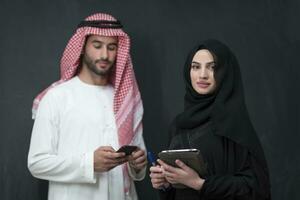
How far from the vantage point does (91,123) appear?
2.96 metres

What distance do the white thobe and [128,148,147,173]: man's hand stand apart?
0.22 feet

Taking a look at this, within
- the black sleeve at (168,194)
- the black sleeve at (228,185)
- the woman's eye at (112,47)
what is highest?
the woman's eye at (112,47)

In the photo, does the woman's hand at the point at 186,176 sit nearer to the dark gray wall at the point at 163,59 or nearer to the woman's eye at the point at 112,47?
the woman's eye at the point at 112,47

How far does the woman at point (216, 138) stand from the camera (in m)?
2.35

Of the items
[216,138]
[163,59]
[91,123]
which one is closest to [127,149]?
[91,123]

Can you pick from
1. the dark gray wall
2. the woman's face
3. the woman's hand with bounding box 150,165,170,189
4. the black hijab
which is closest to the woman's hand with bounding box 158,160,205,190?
the woman's hand with bounding box 150,165,170,189

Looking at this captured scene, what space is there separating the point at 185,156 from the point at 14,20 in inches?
66.6

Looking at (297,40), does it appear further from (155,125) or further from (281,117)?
(155,125)

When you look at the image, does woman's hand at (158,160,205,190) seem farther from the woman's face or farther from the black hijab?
the woman's face

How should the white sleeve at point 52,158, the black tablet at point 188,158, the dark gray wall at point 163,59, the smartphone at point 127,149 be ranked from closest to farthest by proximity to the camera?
the black tablet at point 188,158
the smartphone at point 127,149
the white sleeve at point 52,158
the dark gray wall at point 163,59

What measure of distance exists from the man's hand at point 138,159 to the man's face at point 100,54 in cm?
47

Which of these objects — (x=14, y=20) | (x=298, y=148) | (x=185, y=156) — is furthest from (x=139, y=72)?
(x=185, y=156)

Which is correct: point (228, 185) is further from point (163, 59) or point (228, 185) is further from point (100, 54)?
point (163, 59)

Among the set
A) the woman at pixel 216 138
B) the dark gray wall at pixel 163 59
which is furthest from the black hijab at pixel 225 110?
the dark gray wall at pixel 163 59
